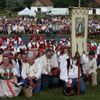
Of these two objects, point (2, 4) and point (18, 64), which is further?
point (2, 4)

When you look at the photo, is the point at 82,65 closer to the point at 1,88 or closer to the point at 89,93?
the point at 89,93

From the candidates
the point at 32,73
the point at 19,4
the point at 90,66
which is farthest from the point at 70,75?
the point at 19,4

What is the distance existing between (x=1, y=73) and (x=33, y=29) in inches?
1164

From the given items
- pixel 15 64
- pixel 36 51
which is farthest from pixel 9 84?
pixel 36 51

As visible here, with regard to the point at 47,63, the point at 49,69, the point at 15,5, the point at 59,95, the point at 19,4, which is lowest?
the point at 59,95

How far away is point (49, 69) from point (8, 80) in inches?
71.2

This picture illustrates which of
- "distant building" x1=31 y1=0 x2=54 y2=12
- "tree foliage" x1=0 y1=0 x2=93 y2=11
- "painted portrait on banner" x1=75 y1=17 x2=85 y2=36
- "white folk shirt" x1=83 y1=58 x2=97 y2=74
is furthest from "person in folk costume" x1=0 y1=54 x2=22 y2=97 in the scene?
"distant building" x1=31 y1=0 x2=54 y2=12

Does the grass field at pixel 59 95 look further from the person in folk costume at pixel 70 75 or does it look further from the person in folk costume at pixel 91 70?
the person in folk costume at pixel 91 70

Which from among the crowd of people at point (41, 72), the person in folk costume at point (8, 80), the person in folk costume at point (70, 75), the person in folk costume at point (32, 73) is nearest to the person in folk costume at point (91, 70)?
the crowd of people at point (41, 72)

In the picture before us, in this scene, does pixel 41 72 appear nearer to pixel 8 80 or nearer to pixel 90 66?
pixel 8 80

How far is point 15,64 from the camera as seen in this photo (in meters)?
13.1

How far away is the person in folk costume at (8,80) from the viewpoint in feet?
39.7

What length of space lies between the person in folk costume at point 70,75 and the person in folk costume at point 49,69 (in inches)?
30.5

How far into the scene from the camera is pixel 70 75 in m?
12.4
